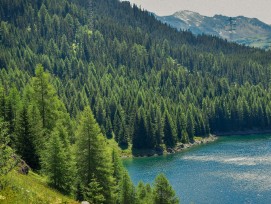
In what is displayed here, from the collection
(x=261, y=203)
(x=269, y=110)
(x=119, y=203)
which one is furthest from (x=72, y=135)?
(x=269, y=110)

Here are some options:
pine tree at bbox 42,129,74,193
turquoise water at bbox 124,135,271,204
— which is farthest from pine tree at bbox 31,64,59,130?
turquoise water at bbox 124,135,271,204

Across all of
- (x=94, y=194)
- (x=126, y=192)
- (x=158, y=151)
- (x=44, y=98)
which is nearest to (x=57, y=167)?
(x=94, y=194)

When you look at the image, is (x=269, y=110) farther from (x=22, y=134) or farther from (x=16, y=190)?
(x=16, y=190)

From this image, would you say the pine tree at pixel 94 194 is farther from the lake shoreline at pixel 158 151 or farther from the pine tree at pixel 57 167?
the lake shoreline at pixel 158 151

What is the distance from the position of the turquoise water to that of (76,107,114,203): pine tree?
1704 inches

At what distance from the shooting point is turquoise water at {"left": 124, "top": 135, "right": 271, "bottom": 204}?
92062mm

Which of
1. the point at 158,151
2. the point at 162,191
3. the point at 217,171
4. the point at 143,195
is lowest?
the point at 158,151

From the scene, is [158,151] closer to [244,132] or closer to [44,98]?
[244,132]

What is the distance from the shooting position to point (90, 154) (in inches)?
1998

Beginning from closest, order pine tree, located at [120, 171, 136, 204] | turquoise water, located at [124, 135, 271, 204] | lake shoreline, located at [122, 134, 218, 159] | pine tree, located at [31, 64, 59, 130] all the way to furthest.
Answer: pine tree, located at [120, 171, 136, 204] < pine tree, located at [31, 64, 59, 130] < turquoise water, located at [124, 135, 271, 204] < lake shoreline, located at [122, 134, 218, 159]

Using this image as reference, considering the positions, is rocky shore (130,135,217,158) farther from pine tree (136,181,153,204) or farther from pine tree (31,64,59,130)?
pine tree (31,64,59,130)

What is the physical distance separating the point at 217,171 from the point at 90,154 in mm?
73753

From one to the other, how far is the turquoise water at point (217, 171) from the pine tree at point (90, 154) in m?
43.3

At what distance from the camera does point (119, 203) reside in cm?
5769
